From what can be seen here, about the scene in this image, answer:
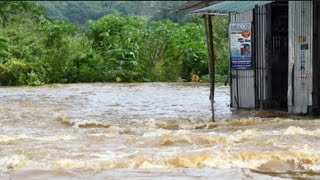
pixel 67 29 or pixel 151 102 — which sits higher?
pixel 67 29

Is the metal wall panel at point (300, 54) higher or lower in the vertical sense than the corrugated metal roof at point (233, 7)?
lower

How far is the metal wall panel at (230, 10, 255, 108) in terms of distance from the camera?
15141 mm

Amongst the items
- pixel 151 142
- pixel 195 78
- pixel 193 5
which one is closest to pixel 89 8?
pixel 195 78

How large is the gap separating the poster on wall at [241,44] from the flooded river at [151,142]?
3.73ft

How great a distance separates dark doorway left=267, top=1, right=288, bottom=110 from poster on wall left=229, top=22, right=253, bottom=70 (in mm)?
483

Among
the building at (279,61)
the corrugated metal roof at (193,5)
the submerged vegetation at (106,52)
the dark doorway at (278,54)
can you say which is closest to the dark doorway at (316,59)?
the building at (279,61)

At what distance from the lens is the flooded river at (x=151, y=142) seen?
27.6 ft

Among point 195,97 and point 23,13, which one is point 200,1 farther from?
point 23,13

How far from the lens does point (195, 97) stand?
19266 mm

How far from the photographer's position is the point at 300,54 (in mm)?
13867

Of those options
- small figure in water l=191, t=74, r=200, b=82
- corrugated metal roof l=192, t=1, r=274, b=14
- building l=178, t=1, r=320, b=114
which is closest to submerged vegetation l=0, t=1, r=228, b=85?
small figure in water l=191, t=74, r=200, b=82

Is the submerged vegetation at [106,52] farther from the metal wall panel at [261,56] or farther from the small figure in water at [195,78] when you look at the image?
the metal wall panel at [261,56]

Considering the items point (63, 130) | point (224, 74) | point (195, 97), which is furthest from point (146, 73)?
point (63, 130)

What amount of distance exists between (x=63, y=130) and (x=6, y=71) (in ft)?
43.7
